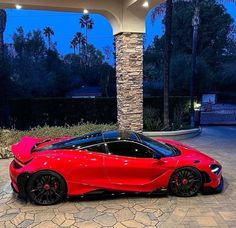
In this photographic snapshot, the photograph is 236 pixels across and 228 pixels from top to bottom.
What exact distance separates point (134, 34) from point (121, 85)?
5.40 ft

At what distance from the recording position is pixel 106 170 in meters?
4.99

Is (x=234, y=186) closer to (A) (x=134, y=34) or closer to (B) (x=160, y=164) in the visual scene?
(B) (x=160, y=164)

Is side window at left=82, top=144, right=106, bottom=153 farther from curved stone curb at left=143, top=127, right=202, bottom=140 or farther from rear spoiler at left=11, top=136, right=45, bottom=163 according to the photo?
curved stone curb at left=143, top=127, right=202, bottom=140

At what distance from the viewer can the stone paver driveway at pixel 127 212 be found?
439cm

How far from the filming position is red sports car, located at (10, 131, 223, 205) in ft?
16.2

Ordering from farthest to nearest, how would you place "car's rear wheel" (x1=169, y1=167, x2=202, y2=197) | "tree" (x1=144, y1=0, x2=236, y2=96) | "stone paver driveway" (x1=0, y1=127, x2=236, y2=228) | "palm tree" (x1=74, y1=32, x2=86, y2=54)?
"palm tree" (x1=74, y1=32, x2=86, y2=54)
"tree" (x1=144, y1=0, x2=236, y2=96)
"car's rear wheel" (x1=169, y1=167, x2=202, y2=197)
"stone paver driveway" (x1=0, y1=127, x2=236, y2=228)

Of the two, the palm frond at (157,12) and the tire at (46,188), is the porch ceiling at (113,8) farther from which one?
the palm frond at (157,12)

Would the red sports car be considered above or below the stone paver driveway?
above

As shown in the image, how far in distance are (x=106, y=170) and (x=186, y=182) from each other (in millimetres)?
1451

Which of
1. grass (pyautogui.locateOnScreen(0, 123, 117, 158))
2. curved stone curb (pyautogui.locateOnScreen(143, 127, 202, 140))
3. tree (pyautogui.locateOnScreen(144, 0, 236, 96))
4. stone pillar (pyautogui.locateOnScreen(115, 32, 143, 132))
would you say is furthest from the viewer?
tree (pyautogui.locateOnScreen(144, 0, 236, 96))

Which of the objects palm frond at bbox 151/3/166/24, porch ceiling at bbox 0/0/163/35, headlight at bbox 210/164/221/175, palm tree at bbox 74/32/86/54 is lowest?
headlight at bbox 210/164/221/175

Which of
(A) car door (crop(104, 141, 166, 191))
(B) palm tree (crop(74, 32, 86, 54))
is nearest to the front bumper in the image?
(A) car door (crop(104, 141, 166, 191))

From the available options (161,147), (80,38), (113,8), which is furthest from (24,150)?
(80,38)

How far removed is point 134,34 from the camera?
9211mm
